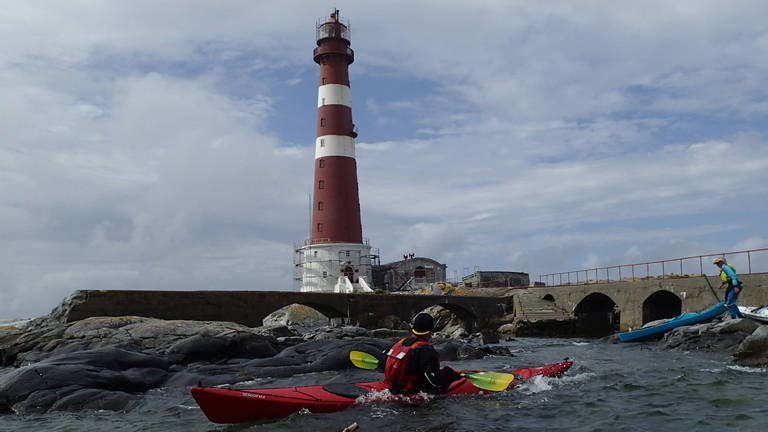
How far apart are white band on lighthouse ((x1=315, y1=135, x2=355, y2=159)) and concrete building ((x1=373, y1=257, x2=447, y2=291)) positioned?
12760mm

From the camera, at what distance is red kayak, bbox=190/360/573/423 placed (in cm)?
926

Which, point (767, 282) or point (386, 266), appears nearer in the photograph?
point (767, 282)

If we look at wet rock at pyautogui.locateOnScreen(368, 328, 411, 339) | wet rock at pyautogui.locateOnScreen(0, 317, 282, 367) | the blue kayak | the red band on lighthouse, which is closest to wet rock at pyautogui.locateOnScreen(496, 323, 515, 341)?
wet rock at pyautogui.locateOnScreen(368, 328, 411, 339)

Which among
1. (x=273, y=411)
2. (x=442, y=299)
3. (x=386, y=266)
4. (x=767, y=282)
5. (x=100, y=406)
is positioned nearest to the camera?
(x=273, y=411)

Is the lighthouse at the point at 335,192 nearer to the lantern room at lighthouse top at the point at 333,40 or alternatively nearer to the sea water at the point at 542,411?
the lantern room at lighthouse top at the point at 333,40

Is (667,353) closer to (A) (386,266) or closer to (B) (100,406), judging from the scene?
(B) (100,406)

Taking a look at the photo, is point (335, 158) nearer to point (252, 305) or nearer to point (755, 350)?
point (252, 305)

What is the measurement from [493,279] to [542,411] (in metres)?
45.0

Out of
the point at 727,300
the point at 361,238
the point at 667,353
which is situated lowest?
the point at 667,353

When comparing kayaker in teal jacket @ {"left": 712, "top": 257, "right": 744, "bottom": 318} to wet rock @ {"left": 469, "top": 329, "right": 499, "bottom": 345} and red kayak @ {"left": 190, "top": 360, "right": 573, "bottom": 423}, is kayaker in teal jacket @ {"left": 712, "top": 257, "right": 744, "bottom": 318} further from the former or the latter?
red kayak @ {"left": 190, "top": 360, "right": 573, "bottom": 423}

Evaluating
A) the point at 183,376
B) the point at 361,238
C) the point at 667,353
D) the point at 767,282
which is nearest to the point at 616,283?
the point at 767,282

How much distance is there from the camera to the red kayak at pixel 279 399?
364 inches

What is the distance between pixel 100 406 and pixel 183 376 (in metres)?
2.99

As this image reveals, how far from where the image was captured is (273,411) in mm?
9836
